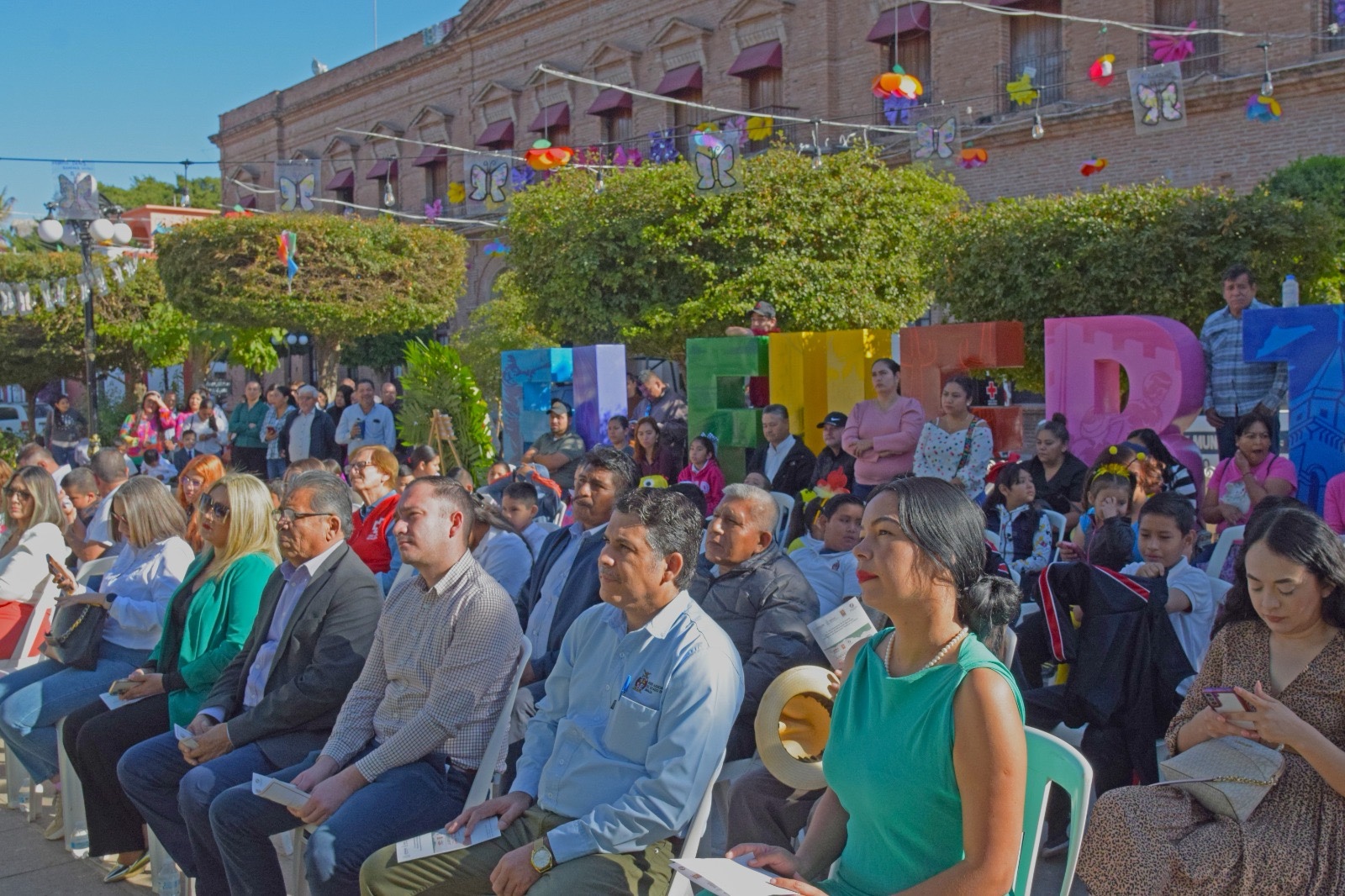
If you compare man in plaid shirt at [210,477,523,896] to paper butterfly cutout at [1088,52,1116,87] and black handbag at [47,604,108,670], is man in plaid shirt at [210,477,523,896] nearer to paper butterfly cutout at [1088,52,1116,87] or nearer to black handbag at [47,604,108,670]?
black handbag at [47,604,108,670]

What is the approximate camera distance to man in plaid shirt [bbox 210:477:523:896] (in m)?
3.90

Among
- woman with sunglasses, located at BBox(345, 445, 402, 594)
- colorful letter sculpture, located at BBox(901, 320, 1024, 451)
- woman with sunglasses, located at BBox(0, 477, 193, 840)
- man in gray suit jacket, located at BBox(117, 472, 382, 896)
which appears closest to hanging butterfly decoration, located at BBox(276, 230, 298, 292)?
colorful letter sculpture, located at BBox(901, 320, 1024, 451)

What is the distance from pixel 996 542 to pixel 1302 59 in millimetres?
16280

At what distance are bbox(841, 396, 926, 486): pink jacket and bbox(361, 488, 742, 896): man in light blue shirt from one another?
497cm

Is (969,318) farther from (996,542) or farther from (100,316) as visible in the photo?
(100,316)

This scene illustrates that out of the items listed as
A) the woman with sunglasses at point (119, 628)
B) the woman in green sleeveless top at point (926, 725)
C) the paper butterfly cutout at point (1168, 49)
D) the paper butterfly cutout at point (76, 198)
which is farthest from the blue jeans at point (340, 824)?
the paper butterfly cutout at point (1168, 49)

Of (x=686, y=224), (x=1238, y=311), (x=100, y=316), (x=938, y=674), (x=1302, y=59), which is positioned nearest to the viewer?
(x=938, y=674)

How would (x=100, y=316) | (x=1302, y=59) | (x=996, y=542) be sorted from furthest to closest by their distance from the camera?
1. (x=100, y=316)
2. (x=1302, y=59)
3. (x=996, y=542)

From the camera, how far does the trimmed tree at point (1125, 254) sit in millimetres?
11922

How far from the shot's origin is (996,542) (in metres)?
6.24

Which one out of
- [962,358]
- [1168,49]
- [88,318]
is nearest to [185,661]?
[962,358]

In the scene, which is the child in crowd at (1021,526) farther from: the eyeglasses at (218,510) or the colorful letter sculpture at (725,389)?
the colorful letter sculpture at (725,389)

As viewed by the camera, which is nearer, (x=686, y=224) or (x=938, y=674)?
(x=938, y=674)

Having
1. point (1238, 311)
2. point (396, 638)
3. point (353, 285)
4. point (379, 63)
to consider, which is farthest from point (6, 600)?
point (379, 63)
